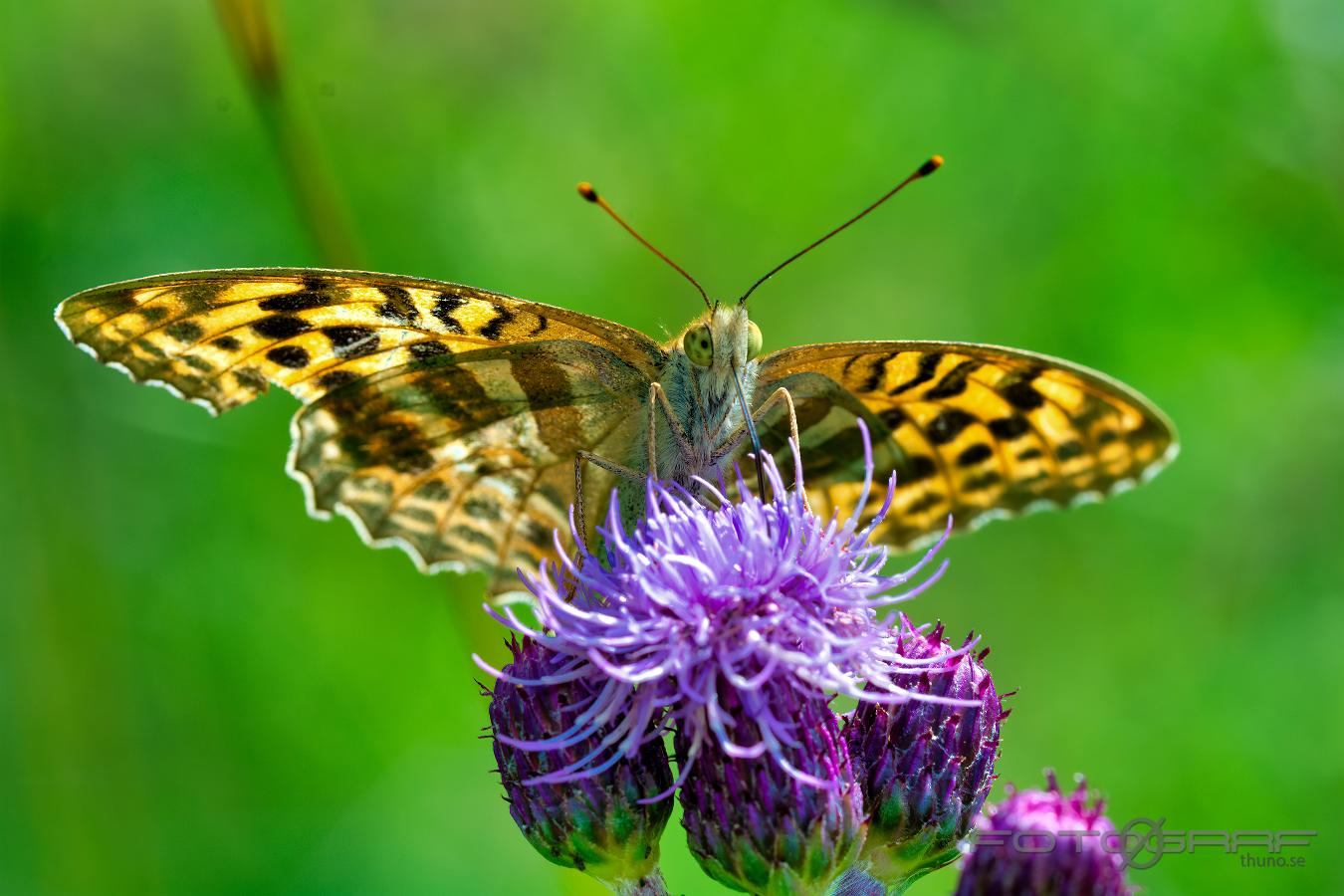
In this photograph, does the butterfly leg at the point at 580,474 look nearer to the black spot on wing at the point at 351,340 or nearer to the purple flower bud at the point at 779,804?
the black spot on wing at the point at 351,340

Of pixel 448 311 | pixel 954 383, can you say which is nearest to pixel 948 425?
pixel 954 383

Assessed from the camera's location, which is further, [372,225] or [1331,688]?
[372,225]

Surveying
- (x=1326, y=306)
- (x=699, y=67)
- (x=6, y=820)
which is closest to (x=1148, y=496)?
(x=1326, y=306)

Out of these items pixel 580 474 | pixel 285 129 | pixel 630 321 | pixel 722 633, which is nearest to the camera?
pixel 722 633

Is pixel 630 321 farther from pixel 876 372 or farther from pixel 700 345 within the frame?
pixel 700 345

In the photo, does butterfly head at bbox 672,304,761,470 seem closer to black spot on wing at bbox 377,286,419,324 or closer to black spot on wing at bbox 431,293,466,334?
black spot on wing at bbox 431,293,466,334

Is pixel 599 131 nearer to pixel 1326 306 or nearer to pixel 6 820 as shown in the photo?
pixel 1326 306

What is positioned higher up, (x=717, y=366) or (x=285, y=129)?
(x=285, y=129)
